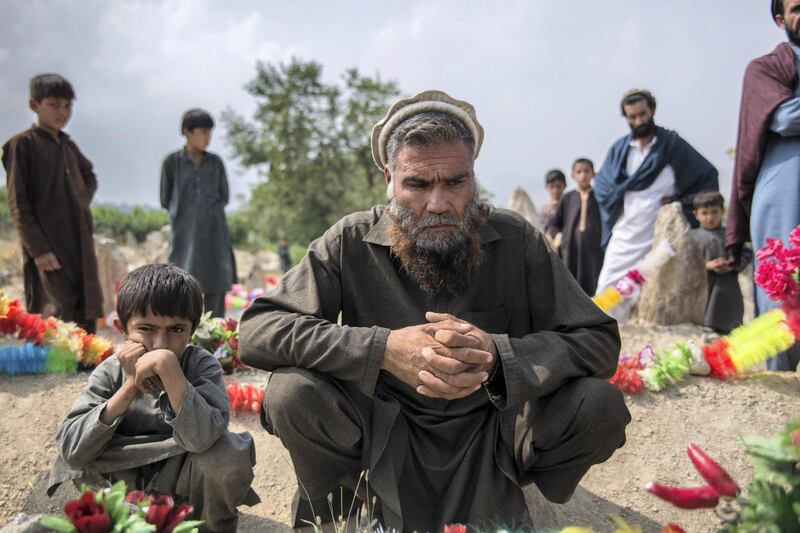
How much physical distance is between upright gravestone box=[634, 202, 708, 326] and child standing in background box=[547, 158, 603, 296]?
2.79 ft

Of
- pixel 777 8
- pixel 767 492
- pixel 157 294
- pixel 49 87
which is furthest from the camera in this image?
pixel 49 87

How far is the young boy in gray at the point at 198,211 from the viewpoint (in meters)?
6.42

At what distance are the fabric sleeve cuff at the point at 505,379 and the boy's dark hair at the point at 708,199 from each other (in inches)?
194

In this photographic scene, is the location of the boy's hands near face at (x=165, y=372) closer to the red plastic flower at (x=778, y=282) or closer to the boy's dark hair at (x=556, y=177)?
the red plastic flower at (x=778, y=282)

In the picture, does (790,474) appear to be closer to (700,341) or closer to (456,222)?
(456,222)

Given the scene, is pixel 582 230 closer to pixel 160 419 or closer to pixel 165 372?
pixel 160 419

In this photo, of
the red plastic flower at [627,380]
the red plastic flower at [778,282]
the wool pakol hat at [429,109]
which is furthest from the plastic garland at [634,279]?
the red plastic flower at [778,282]

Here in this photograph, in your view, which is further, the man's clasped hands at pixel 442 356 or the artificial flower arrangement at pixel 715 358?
the artificial flower arrangement at pixel 715 358

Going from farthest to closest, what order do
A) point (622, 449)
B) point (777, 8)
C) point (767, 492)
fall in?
point (777, 8) < point (622, 449) < point (767, 492)

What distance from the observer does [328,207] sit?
3095 cm

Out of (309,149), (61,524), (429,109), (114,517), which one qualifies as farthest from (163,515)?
(309,149)

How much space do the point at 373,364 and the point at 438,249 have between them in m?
0.56

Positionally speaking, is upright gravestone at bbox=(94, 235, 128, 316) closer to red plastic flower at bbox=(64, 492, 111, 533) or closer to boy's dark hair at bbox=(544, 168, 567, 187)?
boy's dark hair at bbox=(544, 168, 567, 187)

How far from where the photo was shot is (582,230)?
779cm
